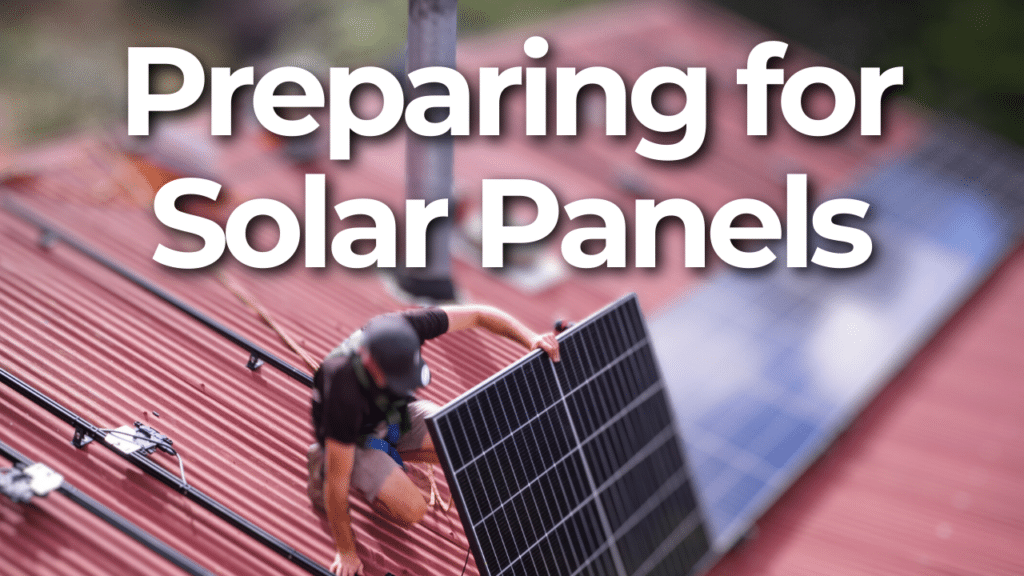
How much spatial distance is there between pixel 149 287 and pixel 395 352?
11.0ft

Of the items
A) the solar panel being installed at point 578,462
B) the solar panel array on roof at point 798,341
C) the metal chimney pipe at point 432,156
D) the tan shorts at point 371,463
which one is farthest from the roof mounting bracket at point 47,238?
the solar panel array on roof at point 798,341

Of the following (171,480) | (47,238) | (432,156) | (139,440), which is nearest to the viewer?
(171,480)

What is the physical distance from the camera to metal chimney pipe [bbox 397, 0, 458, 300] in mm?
6812

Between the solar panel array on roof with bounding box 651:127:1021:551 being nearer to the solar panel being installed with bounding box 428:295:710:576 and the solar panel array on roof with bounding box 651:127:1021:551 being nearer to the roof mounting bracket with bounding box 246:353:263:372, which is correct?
the solar panel being installed with bounding box 428:295:710:576

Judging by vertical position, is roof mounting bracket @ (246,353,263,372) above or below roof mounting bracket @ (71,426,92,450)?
above

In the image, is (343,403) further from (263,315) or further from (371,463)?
(263,315)

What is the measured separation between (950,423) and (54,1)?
1485 inches

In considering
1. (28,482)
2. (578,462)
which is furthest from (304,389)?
(578,462)

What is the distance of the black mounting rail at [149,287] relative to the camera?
19.1ft

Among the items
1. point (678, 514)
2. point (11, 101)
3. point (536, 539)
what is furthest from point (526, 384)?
point (11, 101)

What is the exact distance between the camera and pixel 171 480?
4.75m

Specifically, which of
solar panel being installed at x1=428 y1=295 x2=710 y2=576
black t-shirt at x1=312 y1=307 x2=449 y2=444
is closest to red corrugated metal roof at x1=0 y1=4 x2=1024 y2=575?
solar panel being installed at x1=428 y1=295 x2=710 y2=576

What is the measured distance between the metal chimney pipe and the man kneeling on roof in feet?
8.56

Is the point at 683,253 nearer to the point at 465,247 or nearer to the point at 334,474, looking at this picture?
the point at 465,247
